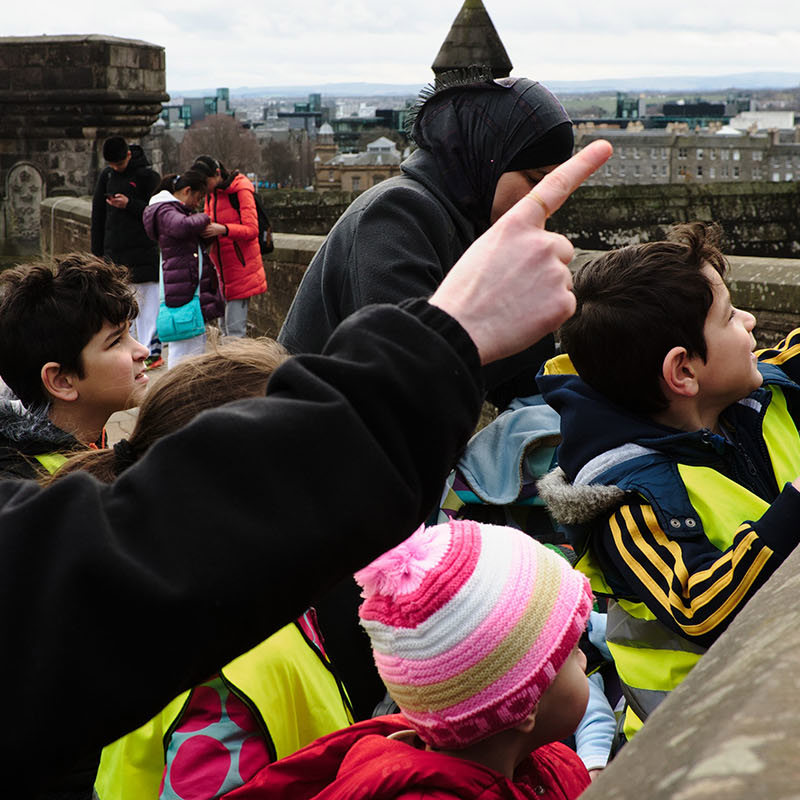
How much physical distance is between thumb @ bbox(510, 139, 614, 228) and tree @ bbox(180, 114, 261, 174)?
8916 cm

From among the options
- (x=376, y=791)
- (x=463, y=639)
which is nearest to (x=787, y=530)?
(x=463, y=639)

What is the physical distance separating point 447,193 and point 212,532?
92.1 inches

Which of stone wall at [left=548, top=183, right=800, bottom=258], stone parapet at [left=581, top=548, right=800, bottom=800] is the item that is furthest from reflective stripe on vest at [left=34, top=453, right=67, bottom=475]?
stone wall at [left=548, top=183, right=800, bottom=258]

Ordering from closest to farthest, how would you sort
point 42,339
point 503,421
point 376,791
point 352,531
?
point 352,531
point 376,791
point 42,339
point 503,421

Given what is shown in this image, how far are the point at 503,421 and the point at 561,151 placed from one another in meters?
0.78

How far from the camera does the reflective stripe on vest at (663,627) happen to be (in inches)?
84.2

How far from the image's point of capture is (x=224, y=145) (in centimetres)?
9431

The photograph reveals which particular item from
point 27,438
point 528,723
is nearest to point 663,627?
point 528,723

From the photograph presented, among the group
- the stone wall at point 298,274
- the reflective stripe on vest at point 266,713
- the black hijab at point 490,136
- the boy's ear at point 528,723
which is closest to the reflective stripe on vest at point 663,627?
the boy's ear at point 528,723

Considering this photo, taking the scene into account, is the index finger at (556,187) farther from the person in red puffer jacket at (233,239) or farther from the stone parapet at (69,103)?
the stone parapet at (69,103)

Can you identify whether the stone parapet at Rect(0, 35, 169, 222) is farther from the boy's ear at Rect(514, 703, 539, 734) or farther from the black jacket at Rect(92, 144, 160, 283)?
the boy's ear at Rect(514, 703, 539, 734)

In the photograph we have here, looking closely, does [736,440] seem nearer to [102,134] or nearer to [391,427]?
[391,427]

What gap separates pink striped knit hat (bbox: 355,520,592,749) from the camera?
173cm

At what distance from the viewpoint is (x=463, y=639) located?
1.74 metres
